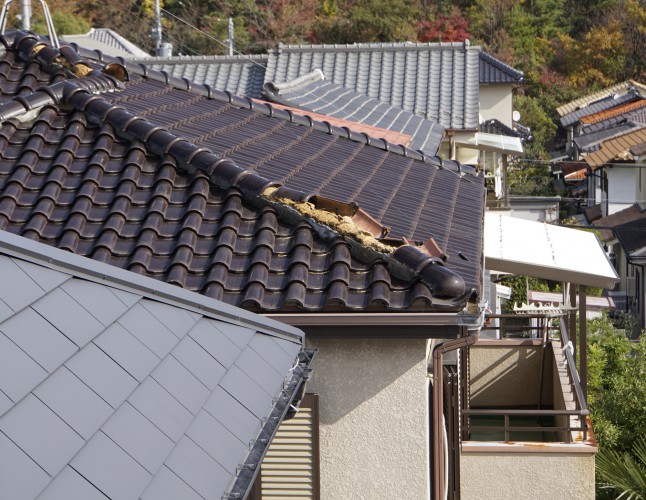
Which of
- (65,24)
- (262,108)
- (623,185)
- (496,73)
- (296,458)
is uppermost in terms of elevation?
(65,24)

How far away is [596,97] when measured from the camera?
172 ft

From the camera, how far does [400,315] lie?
535cm

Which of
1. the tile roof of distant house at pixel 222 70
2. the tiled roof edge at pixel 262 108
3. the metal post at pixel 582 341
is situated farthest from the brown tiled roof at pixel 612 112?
the tiled roof edge at pixel 262 108

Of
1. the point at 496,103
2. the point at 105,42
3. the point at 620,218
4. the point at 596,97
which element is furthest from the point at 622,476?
the point at 596,97

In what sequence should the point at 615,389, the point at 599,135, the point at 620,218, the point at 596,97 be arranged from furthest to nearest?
the point at 596,97
the point at 599,135
the point at 620,218
the point at 615,389

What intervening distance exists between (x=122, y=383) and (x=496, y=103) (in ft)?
87.8

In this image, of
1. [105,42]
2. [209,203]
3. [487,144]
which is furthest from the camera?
[105,42]

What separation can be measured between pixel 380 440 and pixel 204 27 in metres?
47.8

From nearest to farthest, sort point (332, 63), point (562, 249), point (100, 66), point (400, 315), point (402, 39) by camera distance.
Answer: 1. point (400, 315)
2. point (100, 66)
3. point (562, 249)
4. point (332, 63)
5. point (402, 39)

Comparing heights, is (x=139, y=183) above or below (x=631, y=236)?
below

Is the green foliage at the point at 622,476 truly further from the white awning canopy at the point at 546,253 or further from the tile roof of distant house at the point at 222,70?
the tile roof of distant house at the point at 222,70

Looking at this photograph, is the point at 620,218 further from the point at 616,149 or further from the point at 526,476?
the point at 526,476

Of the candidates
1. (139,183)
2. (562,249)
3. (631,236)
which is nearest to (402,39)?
(631,236)

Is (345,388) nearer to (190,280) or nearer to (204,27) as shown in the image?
(190,280)
